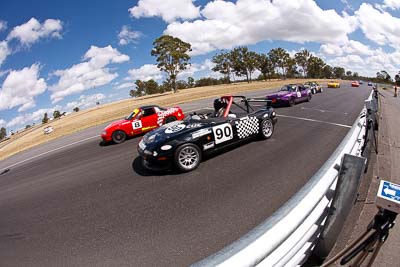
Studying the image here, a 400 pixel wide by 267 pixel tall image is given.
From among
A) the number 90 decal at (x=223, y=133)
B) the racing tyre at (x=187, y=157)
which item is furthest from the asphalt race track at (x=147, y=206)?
the number 90 decal at (x=223, y=133)

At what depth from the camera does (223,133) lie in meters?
6.10

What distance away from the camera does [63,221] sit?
4.29 meters

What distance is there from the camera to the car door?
34.1 feet

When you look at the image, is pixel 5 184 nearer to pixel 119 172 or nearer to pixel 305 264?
pixel 119 172

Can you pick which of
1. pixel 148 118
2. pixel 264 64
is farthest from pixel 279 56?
pixel 148 118

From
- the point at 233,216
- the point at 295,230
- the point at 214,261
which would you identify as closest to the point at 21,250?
the point at 233,216

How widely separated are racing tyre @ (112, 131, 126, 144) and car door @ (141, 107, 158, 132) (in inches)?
33.8

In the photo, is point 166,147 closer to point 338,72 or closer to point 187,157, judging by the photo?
point 187,157

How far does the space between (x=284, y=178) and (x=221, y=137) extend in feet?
6.23

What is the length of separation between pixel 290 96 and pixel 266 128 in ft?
28.8

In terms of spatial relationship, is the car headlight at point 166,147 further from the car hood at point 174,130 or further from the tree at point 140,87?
the tree at point 140,87

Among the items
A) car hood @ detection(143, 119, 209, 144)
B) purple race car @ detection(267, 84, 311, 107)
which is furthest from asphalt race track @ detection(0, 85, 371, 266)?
purple race car @ detection(267, 84, 311, 107)

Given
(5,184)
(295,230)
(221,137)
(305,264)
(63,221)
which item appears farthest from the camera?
(5,184)

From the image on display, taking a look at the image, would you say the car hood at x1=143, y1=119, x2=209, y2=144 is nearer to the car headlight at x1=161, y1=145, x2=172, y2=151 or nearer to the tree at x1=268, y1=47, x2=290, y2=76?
the car headlight at x1=161, y1=145, x2=172, y2=151
